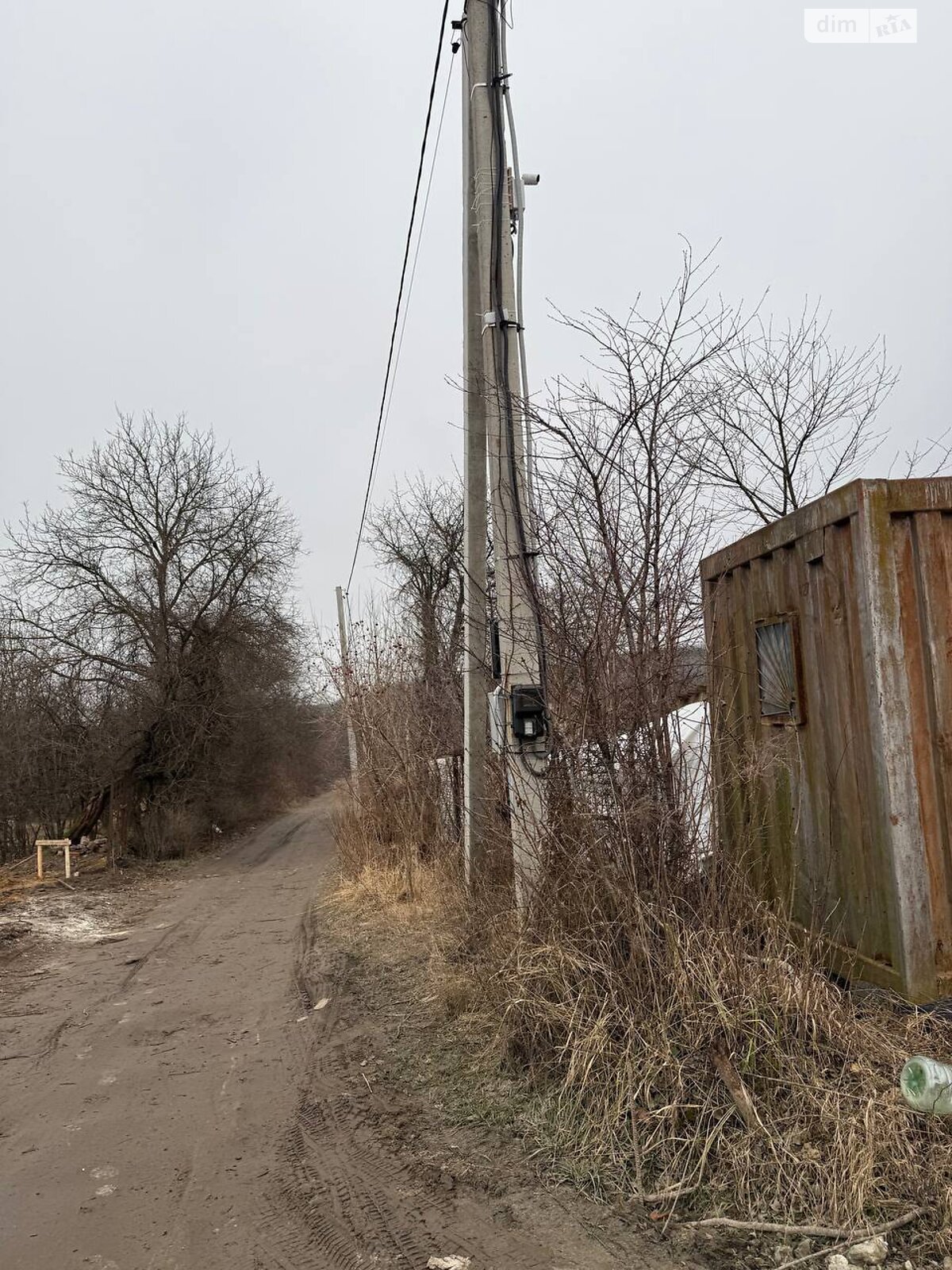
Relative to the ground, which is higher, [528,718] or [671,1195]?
[528,718]

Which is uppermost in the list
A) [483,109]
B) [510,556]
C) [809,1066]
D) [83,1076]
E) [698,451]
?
[483,109]

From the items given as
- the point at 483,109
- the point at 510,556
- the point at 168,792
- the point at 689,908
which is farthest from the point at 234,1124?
the point at 168,792

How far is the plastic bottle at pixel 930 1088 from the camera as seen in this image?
3154 millimetres

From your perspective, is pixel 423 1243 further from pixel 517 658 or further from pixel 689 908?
pixel 517 658

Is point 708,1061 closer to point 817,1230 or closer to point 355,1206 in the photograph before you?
point 817,1230

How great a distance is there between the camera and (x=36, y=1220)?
3.55 meters

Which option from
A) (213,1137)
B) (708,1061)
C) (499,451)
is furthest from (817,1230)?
(499,451)

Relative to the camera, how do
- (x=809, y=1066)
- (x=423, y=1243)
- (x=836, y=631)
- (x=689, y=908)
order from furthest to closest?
(x=689, y=908) → (x=836, y=631) → (x=809, y=1066) → (x=423, y=1243)

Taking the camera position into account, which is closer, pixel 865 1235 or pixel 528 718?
pixel 865 1235

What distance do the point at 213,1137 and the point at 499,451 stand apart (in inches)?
157

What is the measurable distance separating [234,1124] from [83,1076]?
145 cm

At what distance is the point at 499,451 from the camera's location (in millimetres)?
5715

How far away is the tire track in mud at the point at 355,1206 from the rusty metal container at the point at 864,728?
73.6 inches

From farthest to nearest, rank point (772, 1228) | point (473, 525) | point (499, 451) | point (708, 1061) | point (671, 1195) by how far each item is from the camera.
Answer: point (473, 525)
point (499, 451)
point (708, 1061)
point (671, 1195)
point (772, 1228)
